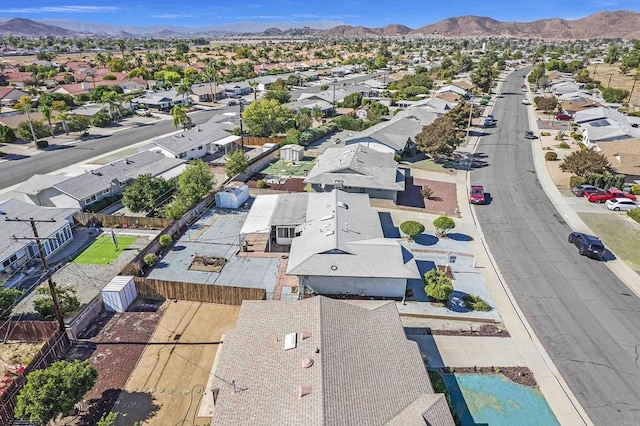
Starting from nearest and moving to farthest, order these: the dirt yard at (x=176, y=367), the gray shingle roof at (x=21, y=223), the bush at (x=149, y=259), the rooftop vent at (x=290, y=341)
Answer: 1. the rooftop vent at (x=290, y=341)
2. the dirt yard at (x=176, y=367)
3. the gray shingle roof at (x=21, y=223)
4. the bush at (x=149, y=259)

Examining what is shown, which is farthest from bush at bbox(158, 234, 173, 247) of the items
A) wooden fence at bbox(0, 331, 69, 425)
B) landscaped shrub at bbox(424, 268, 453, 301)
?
landscaped shrub at bbox(424, 268, 453, 301)

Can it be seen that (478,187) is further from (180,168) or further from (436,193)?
(180,168)

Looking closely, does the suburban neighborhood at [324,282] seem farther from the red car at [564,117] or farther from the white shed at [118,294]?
the red car at [564,117]

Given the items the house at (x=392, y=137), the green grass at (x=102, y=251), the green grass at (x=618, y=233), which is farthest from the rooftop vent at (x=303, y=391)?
the house at (x=392, y=137)

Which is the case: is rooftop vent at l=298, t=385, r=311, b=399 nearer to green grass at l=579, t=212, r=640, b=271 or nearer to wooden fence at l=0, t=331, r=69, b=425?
wooden fence at l=0, t=331, r=69, b=425

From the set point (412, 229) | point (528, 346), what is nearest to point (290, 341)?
point (528, 346)
